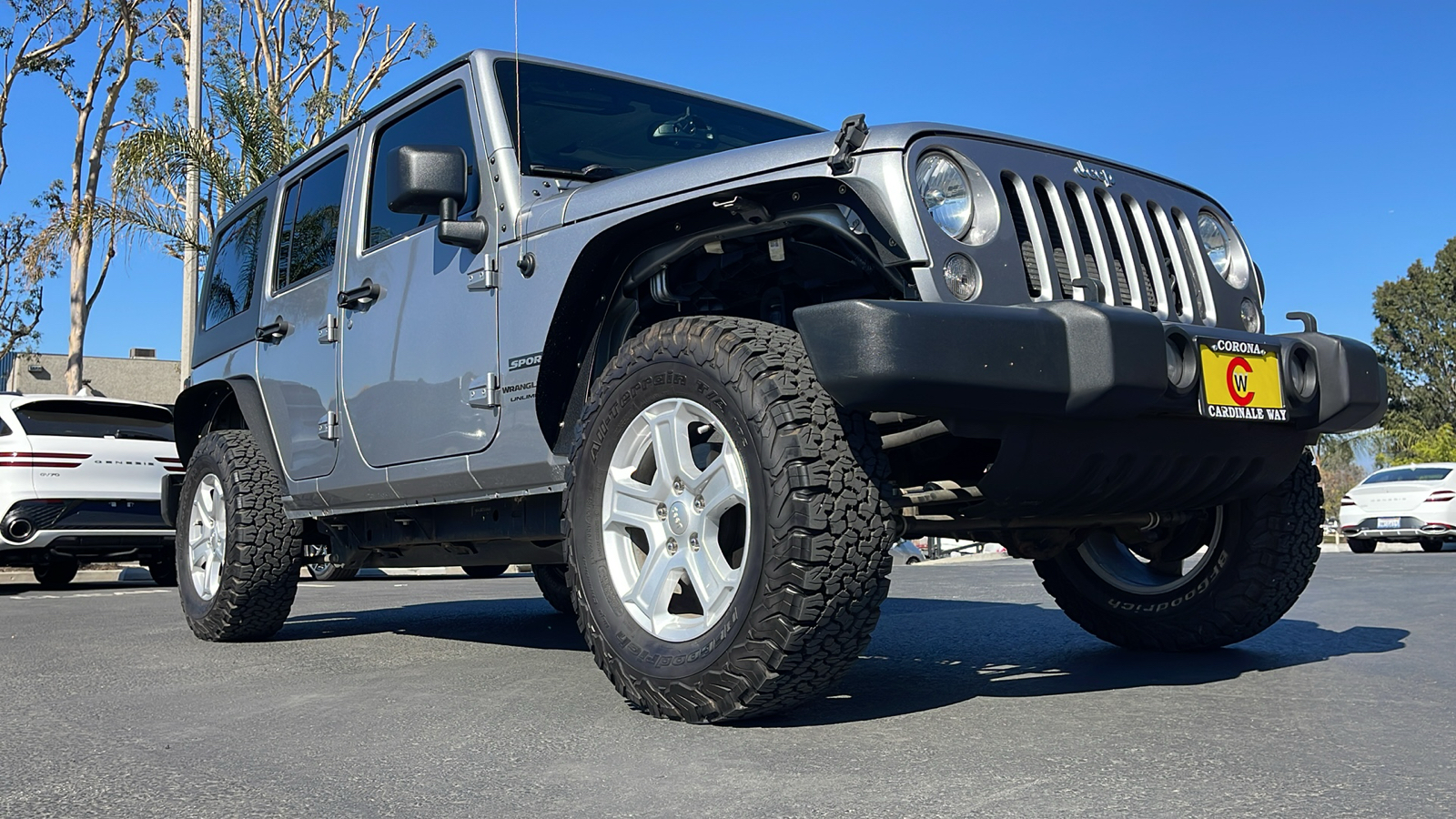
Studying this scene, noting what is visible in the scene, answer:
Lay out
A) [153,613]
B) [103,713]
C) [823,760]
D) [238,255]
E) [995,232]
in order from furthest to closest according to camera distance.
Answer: [153,613]
[238,255]
[103,713]
[995,232]
[823,760]

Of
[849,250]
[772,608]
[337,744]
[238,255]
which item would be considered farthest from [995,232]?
[238,255]

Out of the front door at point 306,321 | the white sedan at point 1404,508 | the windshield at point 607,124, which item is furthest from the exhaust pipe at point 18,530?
the white sedan at point 1404,508

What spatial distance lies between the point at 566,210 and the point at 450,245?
70 cm

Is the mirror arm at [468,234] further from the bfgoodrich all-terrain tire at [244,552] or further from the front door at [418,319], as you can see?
the bfgoodrich all-terrain tire at [244,552]

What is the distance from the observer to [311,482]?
524cm

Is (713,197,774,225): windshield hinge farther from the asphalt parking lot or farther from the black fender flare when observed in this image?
the black fender flare

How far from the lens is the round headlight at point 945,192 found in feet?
10.1

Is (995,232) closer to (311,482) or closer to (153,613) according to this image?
(311,482)

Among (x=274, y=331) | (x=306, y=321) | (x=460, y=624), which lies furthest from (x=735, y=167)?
(x=460, y=624)

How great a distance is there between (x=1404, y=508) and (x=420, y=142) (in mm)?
17099

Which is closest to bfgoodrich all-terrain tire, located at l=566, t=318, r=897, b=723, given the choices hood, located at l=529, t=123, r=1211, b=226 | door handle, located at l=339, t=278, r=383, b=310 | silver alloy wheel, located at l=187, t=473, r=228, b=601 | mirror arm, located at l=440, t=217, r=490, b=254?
hood, located at l=529, t=123, r=1211, b=226

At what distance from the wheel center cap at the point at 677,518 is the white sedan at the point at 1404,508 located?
57.3ft

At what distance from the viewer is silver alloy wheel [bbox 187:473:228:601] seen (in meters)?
5.79

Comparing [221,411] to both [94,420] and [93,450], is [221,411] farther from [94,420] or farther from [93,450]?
[94,420]
